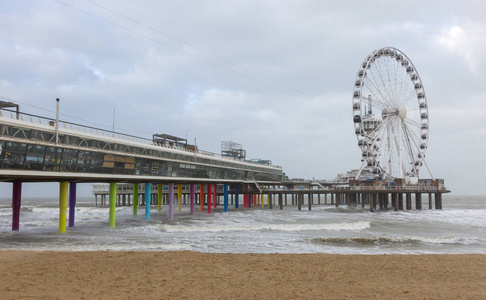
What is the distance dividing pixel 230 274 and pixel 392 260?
6990 millimetres

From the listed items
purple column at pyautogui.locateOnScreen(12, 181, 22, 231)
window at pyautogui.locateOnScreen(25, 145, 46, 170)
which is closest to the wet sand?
window at pyautogui.locateOnScreen(25, 145, 46, 170)

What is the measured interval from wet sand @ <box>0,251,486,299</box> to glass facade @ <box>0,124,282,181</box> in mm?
8684

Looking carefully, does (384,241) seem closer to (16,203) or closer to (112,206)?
(112,206)

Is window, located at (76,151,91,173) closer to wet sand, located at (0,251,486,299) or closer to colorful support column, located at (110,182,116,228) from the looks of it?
colorful support column, located at (110,182,116,228)

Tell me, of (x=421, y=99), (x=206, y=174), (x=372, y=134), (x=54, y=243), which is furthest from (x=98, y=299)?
(x=421, y=99)

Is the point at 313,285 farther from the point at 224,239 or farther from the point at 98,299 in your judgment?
the point at 224,239

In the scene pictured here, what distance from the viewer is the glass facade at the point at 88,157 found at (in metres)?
22.0

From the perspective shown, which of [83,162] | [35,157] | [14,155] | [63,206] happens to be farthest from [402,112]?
[14,155]

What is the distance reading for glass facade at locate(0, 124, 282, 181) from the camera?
22016 millimetres

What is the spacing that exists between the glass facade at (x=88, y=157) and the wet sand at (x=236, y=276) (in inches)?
342

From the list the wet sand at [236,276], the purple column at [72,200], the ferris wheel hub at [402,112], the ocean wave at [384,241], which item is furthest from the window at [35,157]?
the ferris wheel hub at [402,112]

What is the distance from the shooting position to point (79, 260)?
13.8m

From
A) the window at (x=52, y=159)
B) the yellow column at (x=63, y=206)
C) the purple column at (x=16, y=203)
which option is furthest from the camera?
the purple column at (x=16, y=203)

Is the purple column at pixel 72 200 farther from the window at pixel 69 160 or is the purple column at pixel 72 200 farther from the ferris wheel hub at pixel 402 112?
the ferris wheel hub at pixel 402 112
